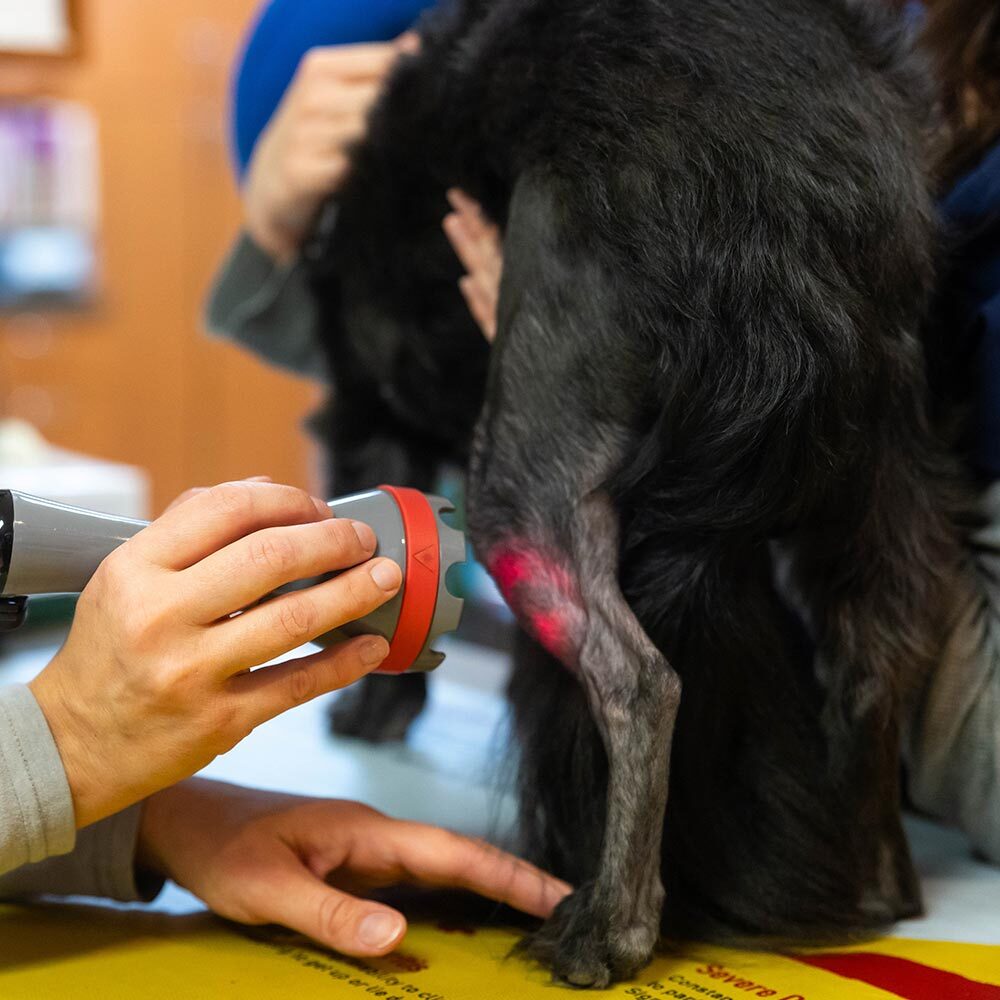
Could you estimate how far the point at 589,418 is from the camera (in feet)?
2.72

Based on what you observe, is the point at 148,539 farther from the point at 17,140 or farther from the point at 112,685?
the point at 17,140

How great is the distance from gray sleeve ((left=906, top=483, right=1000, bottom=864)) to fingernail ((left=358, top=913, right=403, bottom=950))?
48 cm

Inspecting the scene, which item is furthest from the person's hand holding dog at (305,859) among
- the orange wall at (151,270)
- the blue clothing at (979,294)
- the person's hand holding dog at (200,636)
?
the orange wall at (151,270)

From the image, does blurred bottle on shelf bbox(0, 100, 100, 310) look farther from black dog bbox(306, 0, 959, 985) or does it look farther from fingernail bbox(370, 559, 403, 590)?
fingernail bbox(370, 559, 403, 590)

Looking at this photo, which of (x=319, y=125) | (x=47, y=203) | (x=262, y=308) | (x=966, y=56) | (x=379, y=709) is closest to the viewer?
(x=966, y=56)

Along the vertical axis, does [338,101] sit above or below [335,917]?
above

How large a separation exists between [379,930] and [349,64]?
0.87 m

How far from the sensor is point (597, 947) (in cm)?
77

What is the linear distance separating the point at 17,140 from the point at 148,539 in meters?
3.42

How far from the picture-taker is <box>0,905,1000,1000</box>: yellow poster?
0.76m

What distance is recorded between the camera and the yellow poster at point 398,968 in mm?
764

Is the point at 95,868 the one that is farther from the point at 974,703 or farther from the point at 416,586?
the point at 974,703

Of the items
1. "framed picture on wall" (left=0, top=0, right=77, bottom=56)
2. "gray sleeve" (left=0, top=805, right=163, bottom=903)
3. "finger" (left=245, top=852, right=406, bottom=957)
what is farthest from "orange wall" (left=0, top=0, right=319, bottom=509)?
→ "finger" (left=245, top=852, right=406, bottom=957)

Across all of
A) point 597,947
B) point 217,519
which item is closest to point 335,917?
point 597,947
